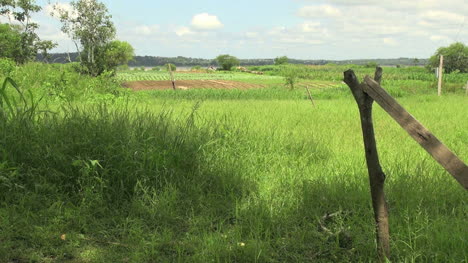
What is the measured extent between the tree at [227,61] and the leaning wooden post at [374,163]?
141 m

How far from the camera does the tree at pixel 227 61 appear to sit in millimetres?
142500

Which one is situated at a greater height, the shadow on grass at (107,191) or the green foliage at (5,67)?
the green foliage at (5,67)

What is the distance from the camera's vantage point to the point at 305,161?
5.79m

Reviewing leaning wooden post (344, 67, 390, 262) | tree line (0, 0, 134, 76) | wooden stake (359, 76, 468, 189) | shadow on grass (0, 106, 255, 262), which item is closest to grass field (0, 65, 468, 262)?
shadow on grass (0, 106, 255, 262)

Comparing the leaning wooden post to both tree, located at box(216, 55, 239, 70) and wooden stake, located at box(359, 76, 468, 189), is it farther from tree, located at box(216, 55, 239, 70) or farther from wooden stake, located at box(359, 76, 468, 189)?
tree, located at box(216, 55, 239, 70)

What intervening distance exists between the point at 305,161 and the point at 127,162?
2675 millimetres

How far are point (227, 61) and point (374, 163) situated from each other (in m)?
146

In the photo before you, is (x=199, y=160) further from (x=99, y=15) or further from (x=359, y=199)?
(x=99, y=15)

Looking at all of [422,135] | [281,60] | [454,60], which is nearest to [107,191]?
[422,135]

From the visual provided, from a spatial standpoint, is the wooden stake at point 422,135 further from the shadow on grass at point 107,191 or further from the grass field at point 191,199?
the shadow on grass at point 107,191

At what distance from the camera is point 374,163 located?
9.65ft

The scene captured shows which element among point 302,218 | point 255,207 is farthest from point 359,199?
point 255,207

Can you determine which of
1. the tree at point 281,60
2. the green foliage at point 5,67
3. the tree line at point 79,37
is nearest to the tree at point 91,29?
the tree line at point 79,37

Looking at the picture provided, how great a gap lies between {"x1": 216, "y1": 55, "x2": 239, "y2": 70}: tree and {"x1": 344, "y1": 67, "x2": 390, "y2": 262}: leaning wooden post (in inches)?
5550
